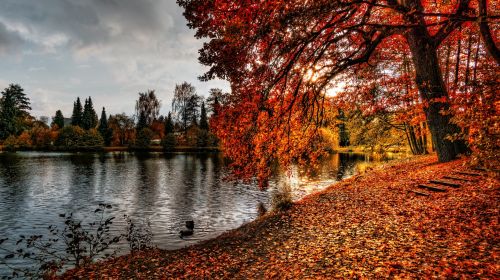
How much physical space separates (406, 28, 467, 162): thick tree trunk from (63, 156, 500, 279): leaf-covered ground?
5.48ft

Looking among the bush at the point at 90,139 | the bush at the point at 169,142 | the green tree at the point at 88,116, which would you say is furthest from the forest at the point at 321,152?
the green tree at the point at 88,116

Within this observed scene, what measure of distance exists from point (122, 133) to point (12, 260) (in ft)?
289

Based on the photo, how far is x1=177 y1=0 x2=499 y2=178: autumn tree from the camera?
799 cm

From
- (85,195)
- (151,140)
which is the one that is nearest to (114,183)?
(85,195)

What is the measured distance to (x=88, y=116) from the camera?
102 meters

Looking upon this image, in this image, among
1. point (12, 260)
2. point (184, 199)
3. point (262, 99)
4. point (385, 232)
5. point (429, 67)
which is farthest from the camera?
point (184, 199)

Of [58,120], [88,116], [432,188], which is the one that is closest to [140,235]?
[432,188]

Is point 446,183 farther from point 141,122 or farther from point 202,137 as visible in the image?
point 141,122

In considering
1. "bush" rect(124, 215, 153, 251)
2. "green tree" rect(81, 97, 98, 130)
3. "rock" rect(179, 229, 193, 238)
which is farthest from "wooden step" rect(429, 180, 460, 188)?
"green tree" rect(81, 97, 98, 130)

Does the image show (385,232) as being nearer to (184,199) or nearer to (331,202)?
(331,202)

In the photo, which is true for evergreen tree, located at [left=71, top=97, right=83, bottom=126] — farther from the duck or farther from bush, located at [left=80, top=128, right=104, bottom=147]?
the duck

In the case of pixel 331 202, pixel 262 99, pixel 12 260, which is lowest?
pixel 12 260

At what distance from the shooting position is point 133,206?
22.0m

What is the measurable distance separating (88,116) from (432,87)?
10650 centimetres
